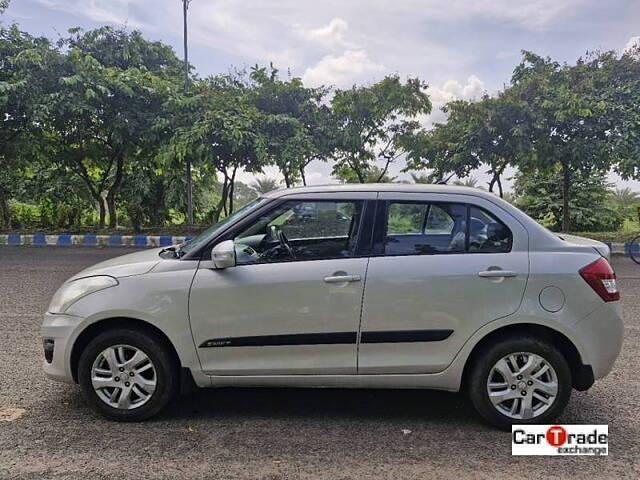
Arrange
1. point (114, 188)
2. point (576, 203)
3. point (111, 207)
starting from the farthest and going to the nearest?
point (576, 203)
point (111, 207)
point (114, 188)

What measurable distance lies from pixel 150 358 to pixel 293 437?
1052 millimetres

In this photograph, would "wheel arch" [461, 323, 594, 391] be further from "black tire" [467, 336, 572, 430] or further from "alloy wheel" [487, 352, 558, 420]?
"alloy wheel" [487, 352, 558, 420]

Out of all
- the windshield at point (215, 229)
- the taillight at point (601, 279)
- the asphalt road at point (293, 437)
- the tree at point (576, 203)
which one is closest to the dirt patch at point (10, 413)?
the asphalt road at point (293, 437)

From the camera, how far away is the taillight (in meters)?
3.15

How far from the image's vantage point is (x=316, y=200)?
136 inches

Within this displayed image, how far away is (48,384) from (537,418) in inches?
142

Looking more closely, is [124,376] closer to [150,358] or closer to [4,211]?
[150,358]

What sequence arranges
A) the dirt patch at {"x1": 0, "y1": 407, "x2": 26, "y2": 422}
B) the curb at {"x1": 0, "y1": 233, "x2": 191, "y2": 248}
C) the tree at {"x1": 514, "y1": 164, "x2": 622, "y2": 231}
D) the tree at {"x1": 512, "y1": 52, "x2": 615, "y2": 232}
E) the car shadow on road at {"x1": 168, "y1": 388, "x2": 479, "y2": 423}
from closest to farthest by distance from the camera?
the dirt patch at {"x1": 0, "y1": 407, "x2": 26, "y2": 422}
the car shadow on road at {"x1": 168, "y1": 388, "x2": 479, "y2": 423}
the tree at {"x1": 512, "y1": 52, "x2": 615, "y2": 232}
the curb at {"x1": 0, "y1": 233, "x2": 191, "y2": 248}
the tree at {"x1": 514, "y1": 164, "x2": 622, "y2": 231}

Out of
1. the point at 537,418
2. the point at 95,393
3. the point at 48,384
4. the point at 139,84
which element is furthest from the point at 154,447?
the point at 139,84

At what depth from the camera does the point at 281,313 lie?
3.19 meters

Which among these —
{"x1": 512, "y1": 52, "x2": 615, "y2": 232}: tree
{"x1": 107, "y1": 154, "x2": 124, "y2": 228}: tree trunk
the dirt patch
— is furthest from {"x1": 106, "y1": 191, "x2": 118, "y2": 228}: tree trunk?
the dirt patch

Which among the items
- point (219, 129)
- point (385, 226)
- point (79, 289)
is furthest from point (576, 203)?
point (79, 289)

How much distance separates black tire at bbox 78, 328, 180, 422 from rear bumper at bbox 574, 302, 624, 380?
8.60 feet

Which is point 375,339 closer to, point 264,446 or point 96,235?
point 264,446
